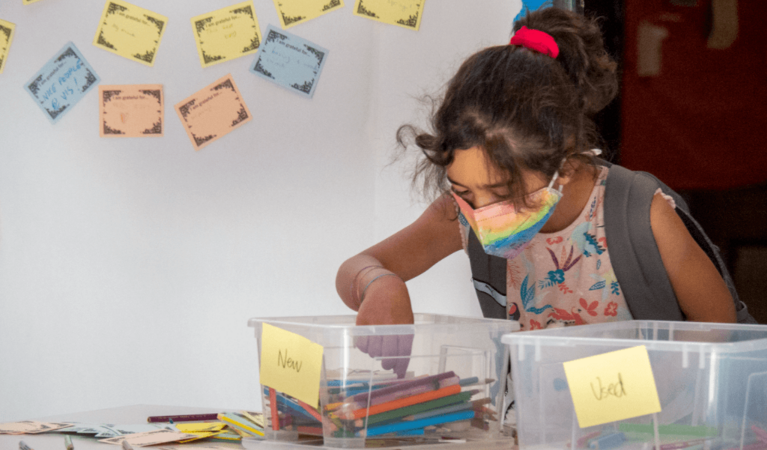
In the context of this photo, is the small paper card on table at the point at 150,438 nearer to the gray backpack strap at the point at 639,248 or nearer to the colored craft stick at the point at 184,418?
the colored craft stick at the point at 184,418

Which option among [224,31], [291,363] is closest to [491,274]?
[291,363]

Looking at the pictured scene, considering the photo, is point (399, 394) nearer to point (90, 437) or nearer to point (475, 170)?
point (475, 170)

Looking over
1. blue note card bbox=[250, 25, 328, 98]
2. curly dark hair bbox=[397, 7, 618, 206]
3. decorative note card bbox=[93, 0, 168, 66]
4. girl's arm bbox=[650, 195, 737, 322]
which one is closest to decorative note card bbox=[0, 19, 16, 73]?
decorative note card bbox=[93, 0, 168, 66]

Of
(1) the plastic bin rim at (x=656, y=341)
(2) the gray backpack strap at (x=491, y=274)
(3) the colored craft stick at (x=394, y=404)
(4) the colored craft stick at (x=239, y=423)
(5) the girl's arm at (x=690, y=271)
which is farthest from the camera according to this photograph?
(2) the gray backpack strap at (x=491, y=274)

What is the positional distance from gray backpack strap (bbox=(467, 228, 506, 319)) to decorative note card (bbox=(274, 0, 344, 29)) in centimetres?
85

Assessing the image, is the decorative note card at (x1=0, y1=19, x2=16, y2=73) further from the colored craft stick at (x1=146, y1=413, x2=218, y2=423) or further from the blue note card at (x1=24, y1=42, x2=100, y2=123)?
the colored craft stick at (x1=146, y1=413, x2=218, y2=423)

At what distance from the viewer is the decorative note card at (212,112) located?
5.20 ft

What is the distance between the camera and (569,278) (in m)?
0.98

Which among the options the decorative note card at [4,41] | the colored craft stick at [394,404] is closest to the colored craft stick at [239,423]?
the colored craft stick at [394,404]

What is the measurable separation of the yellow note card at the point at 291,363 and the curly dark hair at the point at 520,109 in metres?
0.30

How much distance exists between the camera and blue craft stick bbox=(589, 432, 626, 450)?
1.71 ft

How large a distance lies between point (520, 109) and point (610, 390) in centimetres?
37

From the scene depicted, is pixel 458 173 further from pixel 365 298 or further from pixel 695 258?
pixel 695 258

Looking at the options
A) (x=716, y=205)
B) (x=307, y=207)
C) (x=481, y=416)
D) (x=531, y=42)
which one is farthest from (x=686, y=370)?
(x=307, y=207)
